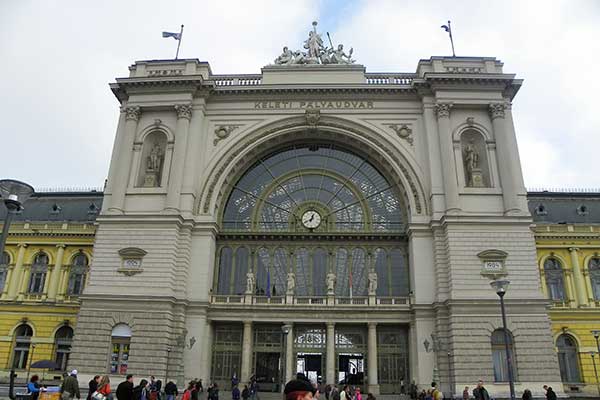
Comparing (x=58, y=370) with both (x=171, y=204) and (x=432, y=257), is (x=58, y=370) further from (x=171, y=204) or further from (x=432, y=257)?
(x=432, y=257)

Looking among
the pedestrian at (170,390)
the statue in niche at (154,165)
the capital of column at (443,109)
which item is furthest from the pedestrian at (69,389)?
the capital of column at (443,109)

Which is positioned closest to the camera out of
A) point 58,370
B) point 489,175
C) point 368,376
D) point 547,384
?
point 547,384

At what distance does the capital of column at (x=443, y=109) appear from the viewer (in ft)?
132

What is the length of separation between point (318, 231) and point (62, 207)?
29463 millimetres

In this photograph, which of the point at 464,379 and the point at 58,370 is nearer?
the point at 464,379

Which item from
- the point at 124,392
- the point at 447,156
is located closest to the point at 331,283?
the point at 447,156

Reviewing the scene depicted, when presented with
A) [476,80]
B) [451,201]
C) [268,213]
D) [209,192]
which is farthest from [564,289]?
[209,192]

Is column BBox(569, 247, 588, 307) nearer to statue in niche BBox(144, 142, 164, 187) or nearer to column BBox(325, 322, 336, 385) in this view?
column BBox(325, 322, 336, 385)

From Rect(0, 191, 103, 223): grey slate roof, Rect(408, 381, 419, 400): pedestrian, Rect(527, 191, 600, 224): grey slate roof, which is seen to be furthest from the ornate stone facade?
Rect(0, 191, 103, 223): grey slate roof

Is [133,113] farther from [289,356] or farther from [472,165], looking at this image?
[472,165]

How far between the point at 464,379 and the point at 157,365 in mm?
20696

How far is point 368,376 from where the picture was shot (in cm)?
3588

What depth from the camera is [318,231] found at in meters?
40.3

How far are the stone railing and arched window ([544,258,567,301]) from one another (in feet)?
48.0
